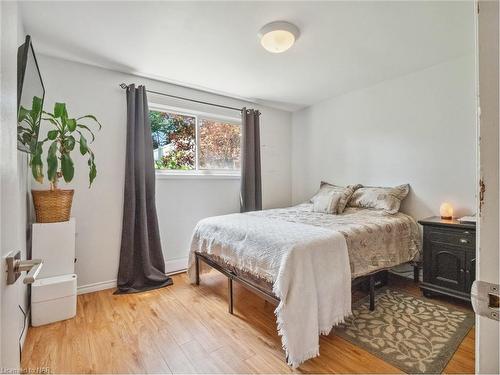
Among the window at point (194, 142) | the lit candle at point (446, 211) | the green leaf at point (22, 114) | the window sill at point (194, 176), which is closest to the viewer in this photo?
the green leaf at point (22, 114)

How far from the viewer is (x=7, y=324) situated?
2.09 ft

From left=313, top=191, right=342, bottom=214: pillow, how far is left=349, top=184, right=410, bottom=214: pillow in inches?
11.0

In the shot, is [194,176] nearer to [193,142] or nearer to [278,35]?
[193,142]

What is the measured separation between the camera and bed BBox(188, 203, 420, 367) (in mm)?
1589

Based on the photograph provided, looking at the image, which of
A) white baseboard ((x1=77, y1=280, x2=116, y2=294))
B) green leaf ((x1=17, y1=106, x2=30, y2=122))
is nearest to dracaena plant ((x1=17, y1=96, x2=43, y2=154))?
green leaf ((x1=17, y1=106, x2=30, y2=122))

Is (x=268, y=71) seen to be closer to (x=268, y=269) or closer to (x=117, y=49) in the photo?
(x=117, y=49)

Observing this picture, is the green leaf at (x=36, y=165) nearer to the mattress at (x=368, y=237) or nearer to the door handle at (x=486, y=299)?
the mattress at (x=368, y=237)

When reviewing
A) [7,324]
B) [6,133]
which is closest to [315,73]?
[6,133]

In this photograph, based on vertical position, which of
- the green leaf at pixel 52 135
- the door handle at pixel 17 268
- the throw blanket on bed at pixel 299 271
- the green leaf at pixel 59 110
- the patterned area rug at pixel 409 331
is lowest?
the patterned area rug at pixel 409 331

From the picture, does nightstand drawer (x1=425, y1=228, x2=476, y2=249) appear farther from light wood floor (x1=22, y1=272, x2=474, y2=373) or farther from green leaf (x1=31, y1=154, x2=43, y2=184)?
green leaf (x1=31, y1=154, x2=43, y2=184)

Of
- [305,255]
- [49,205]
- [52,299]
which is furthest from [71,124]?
[305,255]

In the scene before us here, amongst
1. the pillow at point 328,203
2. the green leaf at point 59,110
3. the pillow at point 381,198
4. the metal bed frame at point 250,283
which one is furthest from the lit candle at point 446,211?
the green leaf at point 59,110

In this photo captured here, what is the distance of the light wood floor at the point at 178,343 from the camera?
1563 mm

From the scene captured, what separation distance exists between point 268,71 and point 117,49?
4.98 feet
